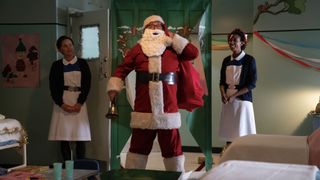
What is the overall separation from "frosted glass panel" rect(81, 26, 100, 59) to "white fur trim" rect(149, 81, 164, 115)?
1.56 meters

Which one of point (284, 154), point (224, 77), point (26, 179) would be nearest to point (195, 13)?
point (224, 77)

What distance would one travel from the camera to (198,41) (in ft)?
14.1

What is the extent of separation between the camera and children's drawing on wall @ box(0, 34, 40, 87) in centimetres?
487

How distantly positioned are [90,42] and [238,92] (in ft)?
5.73

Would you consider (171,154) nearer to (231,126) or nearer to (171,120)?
(171,120)

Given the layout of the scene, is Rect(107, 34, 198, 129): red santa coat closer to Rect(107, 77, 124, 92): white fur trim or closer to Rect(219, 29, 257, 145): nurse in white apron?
Rect(107, 77, 124, 92): white fur trim

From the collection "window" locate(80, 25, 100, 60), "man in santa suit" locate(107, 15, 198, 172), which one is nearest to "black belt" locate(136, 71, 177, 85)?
"man in santa suit" locate(107, 15, 198, 172)

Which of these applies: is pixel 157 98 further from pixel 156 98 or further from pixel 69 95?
pixel 69 95

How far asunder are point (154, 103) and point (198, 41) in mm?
1193

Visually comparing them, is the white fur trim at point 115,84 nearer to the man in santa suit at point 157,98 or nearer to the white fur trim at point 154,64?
the man in santa suit at point 157,98

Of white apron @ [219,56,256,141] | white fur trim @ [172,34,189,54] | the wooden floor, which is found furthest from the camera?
the wooden floor

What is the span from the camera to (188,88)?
3.59 meters

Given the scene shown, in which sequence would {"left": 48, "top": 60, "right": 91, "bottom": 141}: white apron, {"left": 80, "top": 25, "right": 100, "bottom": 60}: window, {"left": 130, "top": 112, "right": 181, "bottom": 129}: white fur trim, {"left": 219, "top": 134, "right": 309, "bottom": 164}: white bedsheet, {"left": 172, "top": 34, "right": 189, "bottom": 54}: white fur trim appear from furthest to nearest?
{"left": 80, "top": 25, "right": 100, "bottom": 60}: window → {"left": 48, "top": 60, "right": 91, "bottom": 141}: white apron → {"left": 172, "top": 34, "right": 189, "bottom": 54}: white fur trim → {"left": 130, "top": 112, "right": 181, "bottom": 129}: white fur trim → {"left": 219, "top": 134, "right": 309, "bottom": 164}: white bedsheet

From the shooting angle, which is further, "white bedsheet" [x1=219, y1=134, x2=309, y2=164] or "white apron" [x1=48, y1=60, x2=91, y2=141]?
"white apron" [x1=48, y1=60, x2=91, y2=141]
